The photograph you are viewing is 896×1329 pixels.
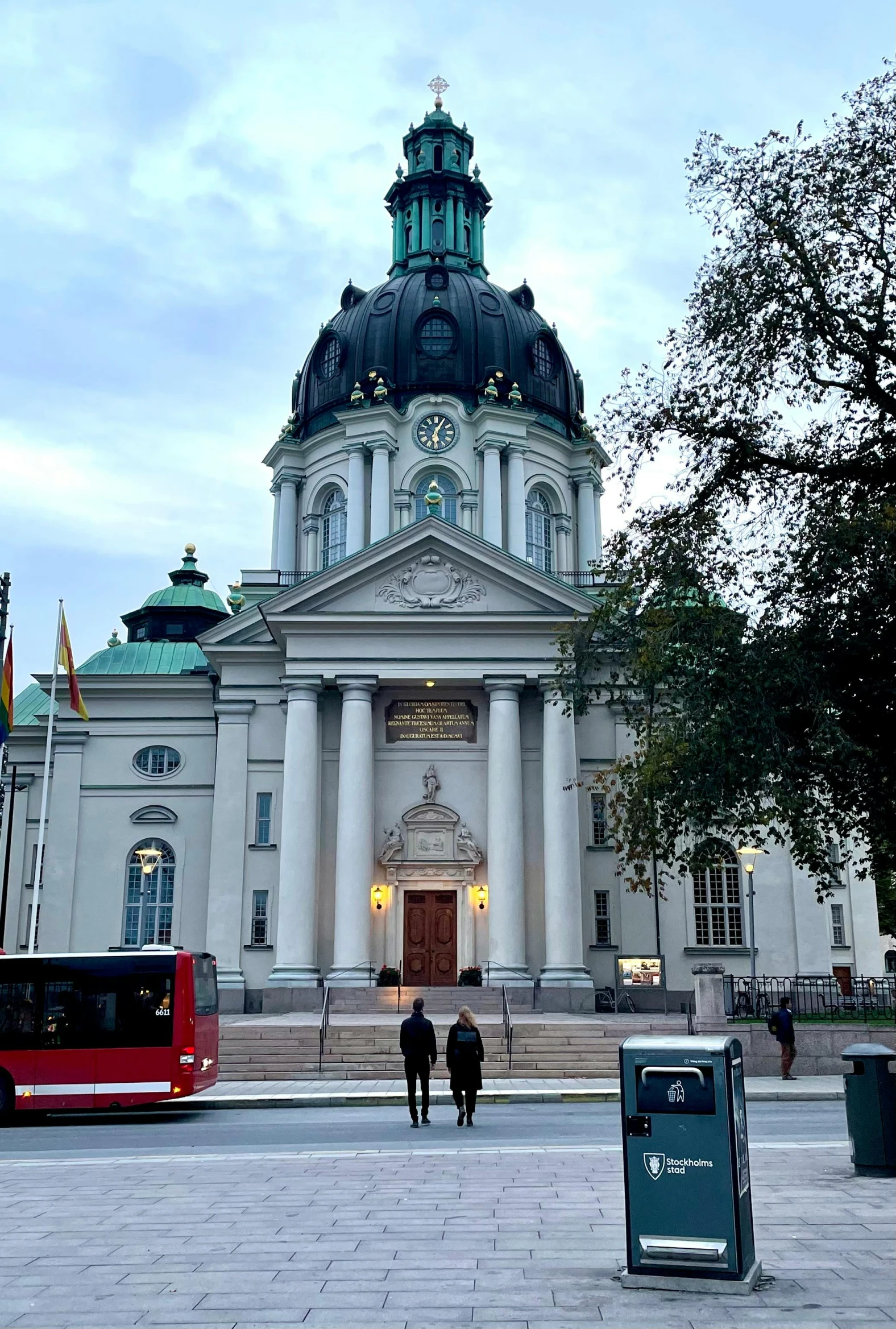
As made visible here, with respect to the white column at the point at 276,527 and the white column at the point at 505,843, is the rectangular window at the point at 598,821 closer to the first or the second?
the white column at the point at 505,843

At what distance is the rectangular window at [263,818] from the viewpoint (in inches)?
1620

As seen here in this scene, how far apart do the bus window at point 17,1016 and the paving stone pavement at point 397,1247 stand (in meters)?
7.55

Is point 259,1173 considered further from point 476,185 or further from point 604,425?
point 476,185

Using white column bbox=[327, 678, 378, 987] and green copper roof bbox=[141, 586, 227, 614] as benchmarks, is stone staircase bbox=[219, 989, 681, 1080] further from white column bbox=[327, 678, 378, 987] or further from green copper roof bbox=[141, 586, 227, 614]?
green copper roof bbox=[141, 586, 227, 614]

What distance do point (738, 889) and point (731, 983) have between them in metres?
7.68

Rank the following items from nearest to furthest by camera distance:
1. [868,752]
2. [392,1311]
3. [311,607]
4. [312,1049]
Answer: [392,1311] < [868,752] < [312,1049] < [311,607]

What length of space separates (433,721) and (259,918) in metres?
8.30

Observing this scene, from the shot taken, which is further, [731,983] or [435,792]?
[435,792]

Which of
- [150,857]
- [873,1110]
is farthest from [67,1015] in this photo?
[150,857]

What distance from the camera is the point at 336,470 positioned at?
168 feet

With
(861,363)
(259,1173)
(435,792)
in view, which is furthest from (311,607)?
(259,1173)

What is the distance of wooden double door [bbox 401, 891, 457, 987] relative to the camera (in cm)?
4009

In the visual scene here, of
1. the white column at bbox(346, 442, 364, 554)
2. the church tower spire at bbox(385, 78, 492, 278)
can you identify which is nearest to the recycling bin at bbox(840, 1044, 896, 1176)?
the white column at bbox(346, 442, 364, 554)

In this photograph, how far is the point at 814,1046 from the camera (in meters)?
26.1
